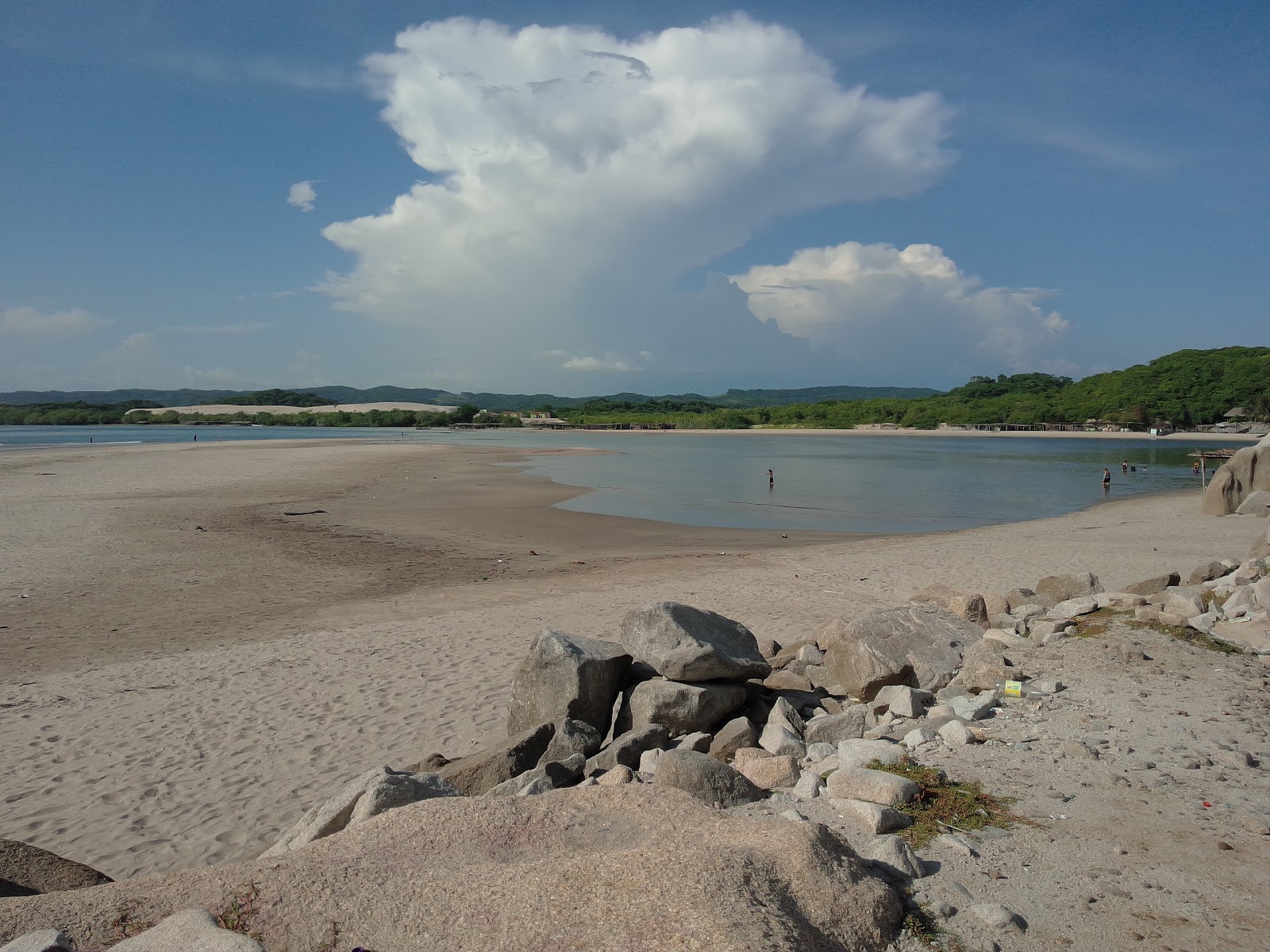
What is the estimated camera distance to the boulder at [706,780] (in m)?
4.90

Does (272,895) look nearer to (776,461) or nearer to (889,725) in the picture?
(889,725)

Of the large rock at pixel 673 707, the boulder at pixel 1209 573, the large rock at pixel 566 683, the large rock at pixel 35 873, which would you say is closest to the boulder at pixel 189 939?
the large rock at pixel 35 873

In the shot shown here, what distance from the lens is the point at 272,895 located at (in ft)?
10.9

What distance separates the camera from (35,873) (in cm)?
417

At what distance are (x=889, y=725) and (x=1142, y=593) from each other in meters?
6.52

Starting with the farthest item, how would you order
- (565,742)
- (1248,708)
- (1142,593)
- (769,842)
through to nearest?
(1142,593), (565,742), (1248,708), (769,842)

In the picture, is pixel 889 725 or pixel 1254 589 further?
pixel 1254 589

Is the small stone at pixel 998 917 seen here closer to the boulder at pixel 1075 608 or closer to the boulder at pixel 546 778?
the boulder at pixel 546 778

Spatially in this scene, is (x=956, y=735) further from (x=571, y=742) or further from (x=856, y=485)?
(x=856, y=485)

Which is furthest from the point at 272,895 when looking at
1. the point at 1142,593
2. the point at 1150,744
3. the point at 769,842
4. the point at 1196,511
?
the point at 1196,511

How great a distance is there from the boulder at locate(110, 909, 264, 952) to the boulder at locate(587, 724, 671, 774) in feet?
10.6

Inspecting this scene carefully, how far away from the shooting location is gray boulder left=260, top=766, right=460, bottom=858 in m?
4.71

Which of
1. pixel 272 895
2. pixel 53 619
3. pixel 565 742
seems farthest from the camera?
pixel 53 619

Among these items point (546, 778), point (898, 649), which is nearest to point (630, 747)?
point (546, 778)
